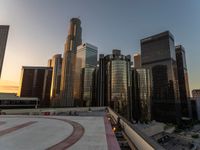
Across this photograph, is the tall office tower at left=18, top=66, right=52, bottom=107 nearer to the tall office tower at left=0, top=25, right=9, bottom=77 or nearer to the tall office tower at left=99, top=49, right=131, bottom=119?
the tall office tower at left=0, top=25, right=9, bottom=77

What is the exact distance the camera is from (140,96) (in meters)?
106

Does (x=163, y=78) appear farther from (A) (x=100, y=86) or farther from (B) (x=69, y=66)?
(B) (x=69, y=66)

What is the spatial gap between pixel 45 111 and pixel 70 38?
182138 millimetres

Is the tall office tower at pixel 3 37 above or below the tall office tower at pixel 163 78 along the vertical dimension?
above

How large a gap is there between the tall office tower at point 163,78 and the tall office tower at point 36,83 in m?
116

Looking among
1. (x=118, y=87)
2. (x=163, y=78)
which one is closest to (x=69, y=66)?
(x=118, y=87)

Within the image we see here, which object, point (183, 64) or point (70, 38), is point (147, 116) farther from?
point (70, 38)

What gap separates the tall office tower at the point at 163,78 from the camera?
114m

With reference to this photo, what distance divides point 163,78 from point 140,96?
34436 millimetres

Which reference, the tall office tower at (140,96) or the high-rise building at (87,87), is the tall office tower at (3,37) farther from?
the tall office tower at (140,96)

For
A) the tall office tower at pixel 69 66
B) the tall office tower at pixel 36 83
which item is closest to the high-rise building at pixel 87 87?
the tall office tower at pixel 69 66

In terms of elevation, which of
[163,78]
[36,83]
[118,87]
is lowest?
[118,87]

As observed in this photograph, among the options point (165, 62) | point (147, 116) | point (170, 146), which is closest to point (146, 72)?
point (165, 62)

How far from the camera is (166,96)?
389 ft
